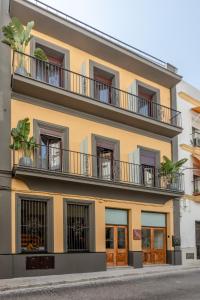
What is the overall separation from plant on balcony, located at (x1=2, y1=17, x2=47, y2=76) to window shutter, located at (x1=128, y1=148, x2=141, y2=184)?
747 centimetres

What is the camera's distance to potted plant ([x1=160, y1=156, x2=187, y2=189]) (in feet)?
87.5

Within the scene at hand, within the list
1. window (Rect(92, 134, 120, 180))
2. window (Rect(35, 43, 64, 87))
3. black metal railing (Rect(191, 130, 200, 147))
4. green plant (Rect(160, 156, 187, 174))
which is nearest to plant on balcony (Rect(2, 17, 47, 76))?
window (Rect(35, 43, 64, 87))

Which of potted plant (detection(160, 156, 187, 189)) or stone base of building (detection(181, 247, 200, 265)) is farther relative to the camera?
stone base of building (detection(181, 247, 200, 265))

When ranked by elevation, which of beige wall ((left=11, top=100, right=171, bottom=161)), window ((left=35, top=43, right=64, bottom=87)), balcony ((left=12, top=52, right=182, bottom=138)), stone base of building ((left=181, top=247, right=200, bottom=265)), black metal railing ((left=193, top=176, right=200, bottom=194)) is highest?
window ((left=35, top=43, right=64, bottom=87))

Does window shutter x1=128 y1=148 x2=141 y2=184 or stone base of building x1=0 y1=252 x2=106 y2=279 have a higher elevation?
window shutter x1=128 y1=148 x2=141 y2=184

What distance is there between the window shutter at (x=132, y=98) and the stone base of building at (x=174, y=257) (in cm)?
774

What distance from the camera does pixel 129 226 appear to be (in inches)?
975

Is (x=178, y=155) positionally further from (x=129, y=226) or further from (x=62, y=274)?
(x=62, y=274)

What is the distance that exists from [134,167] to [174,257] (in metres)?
5.42

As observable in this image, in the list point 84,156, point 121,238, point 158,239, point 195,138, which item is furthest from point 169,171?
point 84,156

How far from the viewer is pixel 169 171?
2670 cm

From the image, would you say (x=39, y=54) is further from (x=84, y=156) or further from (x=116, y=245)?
(x=116, y=245)

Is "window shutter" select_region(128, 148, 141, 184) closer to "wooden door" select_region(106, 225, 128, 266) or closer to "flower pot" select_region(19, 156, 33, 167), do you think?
"wooden door" select_region(106, 225, 128, 266)

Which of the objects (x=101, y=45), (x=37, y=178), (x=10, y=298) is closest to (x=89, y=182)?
(x=37, y=178)
